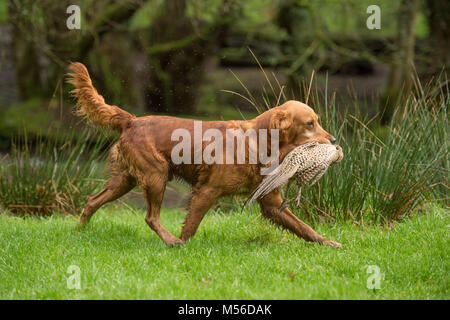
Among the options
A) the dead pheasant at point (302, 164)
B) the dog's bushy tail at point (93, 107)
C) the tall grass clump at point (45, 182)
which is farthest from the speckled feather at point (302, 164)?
the tall grass clump at point (45, 182)

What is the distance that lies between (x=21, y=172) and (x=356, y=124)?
4141 millimetres

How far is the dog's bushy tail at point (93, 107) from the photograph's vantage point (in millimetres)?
5227

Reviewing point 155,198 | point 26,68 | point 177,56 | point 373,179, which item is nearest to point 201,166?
point 155,198

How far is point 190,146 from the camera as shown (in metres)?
5.00

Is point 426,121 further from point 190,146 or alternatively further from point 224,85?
point 224,85

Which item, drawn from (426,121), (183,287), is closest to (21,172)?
(183,287)

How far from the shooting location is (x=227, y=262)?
14.9ft

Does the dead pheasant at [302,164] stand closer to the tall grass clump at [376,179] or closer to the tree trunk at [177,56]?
the tall grass clump at [376,179]

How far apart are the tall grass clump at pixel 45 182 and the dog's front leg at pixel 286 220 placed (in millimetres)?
2698

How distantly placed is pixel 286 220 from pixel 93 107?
209 centimetres

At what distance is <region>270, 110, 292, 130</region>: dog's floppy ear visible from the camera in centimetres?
487

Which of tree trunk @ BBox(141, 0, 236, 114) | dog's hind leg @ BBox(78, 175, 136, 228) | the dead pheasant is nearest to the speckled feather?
the dead pheasant

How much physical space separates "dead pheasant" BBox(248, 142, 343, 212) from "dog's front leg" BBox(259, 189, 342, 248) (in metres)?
0.36
